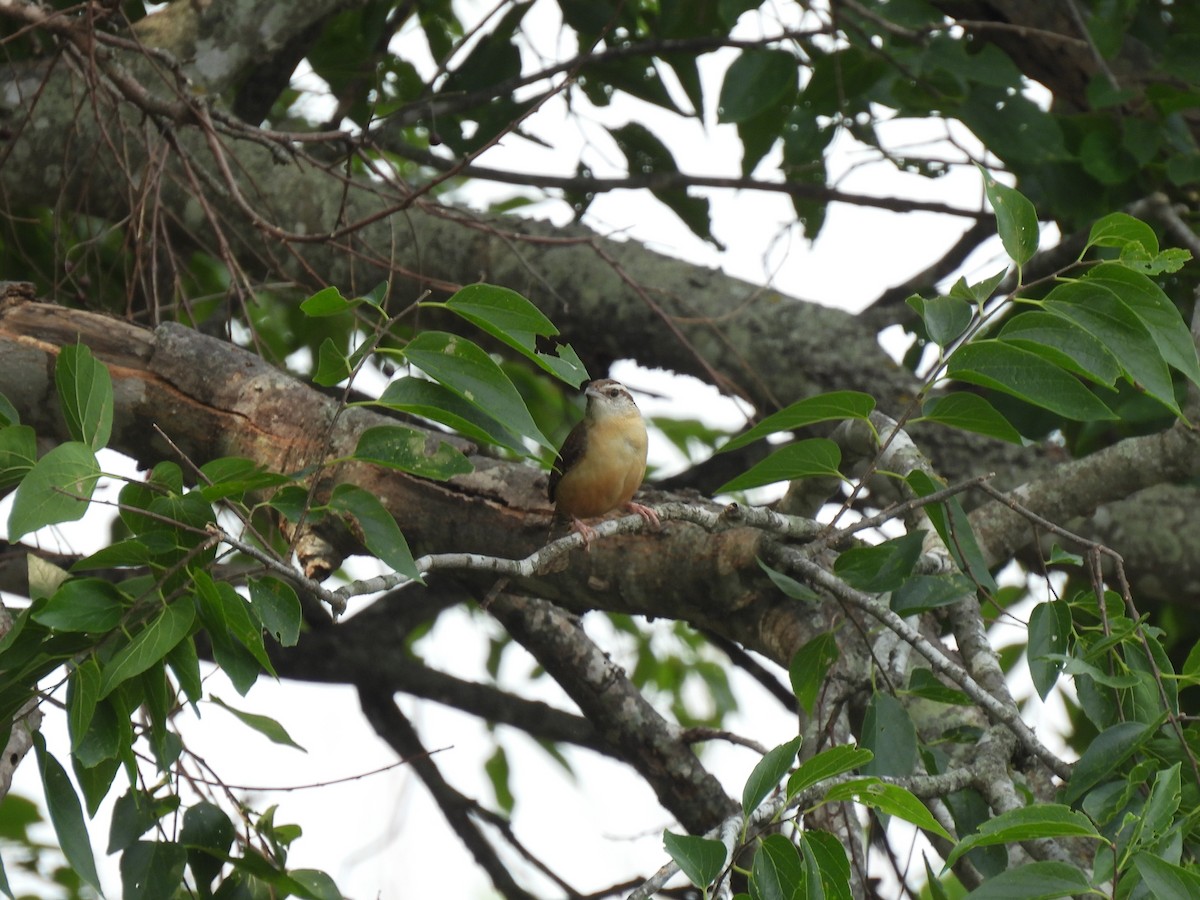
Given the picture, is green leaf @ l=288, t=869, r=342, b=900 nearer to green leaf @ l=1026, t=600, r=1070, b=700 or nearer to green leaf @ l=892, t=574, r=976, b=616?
green leaf @ l=892, t=574, r=976, b=616

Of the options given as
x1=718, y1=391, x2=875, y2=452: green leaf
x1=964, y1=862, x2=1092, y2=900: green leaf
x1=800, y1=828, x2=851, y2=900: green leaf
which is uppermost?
x1=718, y1=391, x2=875, y2=452: green leaf

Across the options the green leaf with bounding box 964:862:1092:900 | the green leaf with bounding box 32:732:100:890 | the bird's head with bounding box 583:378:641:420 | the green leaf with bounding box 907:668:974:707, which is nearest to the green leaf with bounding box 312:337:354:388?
the green leaf with bounding box 32:732:100:890

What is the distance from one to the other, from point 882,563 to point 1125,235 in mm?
751

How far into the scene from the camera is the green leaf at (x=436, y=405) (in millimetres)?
2238

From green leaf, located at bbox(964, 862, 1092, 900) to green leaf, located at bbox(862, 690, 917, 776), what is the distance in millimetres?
647

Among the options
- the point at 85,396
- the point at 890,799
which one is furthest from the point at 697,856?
the point at 85,396

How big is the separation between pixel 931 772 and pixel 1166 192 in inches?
124

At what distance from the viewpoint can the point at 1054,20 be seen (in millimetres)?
5008

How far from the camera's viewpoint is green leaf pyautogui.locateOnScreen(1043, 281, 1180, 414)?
7.07ft

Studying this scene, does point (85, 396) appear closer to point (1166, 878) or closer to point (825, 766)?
point (825, 766)

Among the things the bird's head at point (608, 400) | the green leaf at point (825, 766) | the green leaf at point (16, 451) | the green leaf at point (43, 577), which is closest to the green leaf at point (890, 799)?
the green leaf at point (825, 766)

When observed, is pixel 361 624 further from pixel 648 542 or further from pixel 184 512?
pixel 184 512

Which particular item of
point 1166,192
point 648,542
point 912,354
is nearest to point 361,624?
point 648,542

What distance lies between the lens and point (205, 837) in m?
2.74
